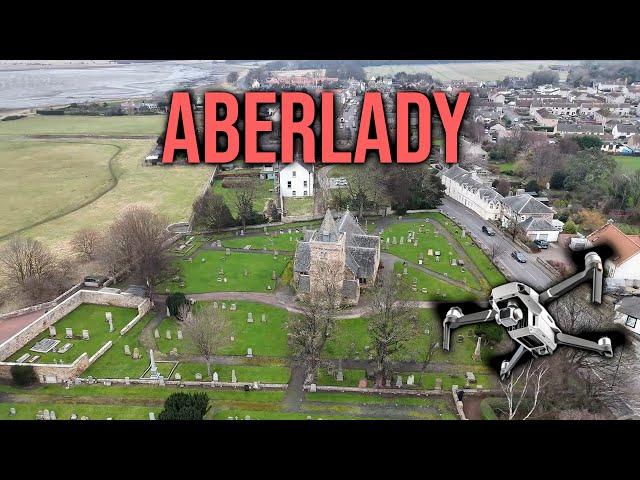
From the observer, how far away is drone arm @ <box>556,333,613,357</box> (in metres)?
9.54

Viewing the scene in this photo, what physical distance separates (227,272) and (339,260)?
9.90 metres

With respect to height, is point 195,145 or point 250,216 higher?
point 195,145

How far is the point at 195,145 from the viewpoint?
21422 millimetres

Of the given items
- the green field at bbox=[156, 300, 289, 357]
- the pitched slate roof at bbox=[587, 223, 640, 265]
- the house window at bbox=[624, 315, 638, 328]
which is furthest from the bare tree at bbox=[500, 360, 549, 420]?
the pitched slate roof at bbox=[587, 223, 640, 265]

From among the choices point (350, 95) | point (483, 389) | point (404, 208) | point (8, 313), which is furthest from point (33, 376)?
point (350, 95)

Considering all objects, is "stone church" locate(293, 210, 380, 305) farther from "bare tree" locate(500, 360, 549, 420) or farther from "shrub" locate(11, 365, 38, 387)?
"shrub" locate(11, 365, 38, 387)

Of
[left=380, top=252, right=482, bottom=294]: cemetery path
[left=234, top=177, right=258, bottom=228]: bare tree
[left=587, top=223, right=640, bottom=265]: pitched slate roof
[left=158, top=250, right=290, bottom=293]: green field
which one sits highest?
[left=587, top=223, right=640, bottom=265]: pitched slate roof

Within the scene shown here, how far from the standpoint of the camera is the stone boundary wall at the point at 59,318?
25.1 m

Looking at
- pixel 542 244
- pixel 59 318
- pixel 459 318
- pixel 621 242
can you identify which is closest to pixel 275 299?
pixel 59 318

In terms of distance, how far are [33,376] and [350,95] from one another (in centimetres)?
9938

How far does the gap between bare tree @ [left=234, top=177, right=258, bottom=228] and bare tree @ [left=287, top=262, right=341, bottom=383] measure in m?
17.0

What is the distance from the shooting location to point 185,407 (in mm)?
20875

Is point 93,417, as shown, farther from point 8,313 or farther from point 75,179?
point 75,179

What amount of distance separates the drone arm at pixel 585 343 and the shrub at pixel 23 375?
996 inches
